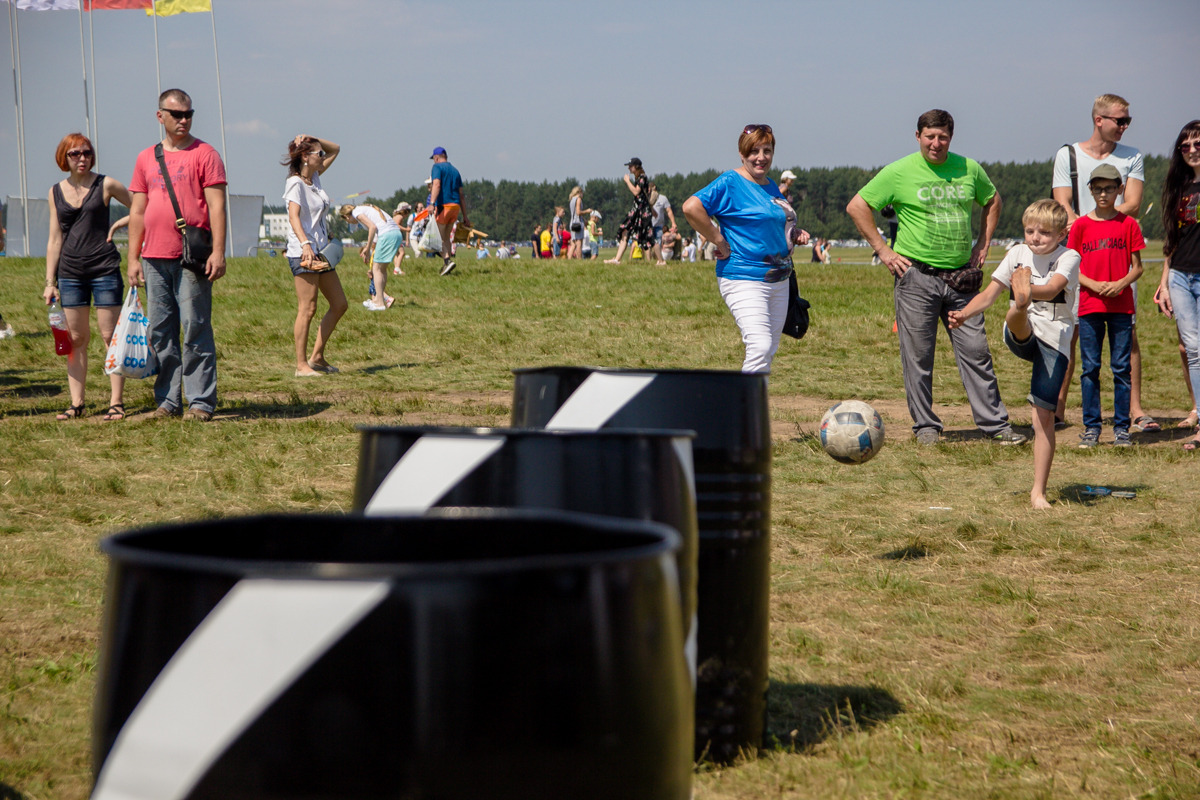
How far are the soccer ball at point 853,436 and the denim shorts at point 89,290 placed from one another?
5.44 metres

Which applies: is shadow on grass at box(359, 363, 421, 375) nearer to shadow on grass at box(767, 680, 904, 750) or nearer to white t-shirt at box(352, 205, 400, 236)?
white t-shirt at box(352, 205, 400, 236)

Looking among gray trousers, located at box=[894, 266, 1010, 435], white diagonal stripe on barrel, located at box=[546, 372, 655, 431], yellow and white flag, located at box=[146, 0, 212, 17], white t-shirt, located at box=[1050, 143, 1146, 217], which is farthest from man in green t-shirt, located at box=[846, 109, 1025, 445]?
yellow and white flag, located at box=[146, 0, 212, 17]

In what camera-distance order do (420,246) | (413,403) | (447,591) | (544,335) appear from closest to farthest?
1. (447,591)
2. (413,403)
3. (544,335)
4. (420,246)

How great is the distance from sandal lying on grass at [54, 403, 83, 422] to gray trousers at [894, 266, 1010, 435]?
6.17 metres

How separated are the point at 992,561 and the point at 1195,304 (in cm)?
424

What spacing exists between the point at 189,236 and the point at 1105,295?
647cm

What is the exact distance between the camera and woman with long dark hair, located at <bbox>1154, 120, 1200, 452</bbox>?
837cm

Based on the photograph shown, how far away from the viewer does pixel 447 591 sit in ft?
4.01

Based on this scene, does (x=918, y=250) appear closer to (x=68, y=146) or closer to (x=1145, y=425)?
(x=1145, y=425)

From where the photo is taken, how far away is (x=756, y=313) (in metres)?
7.35

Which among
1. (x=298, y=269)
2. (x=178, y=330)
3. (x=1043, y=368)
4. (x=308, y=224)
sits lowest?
(x=1043, y=368)

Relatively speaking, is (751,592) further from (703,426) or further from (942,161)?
(942,161)

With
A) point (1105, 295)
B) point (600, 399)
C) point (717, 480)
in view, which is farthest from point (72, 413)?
point (1105, 295)

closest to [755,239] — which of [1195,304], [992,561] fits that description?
[992,561]
